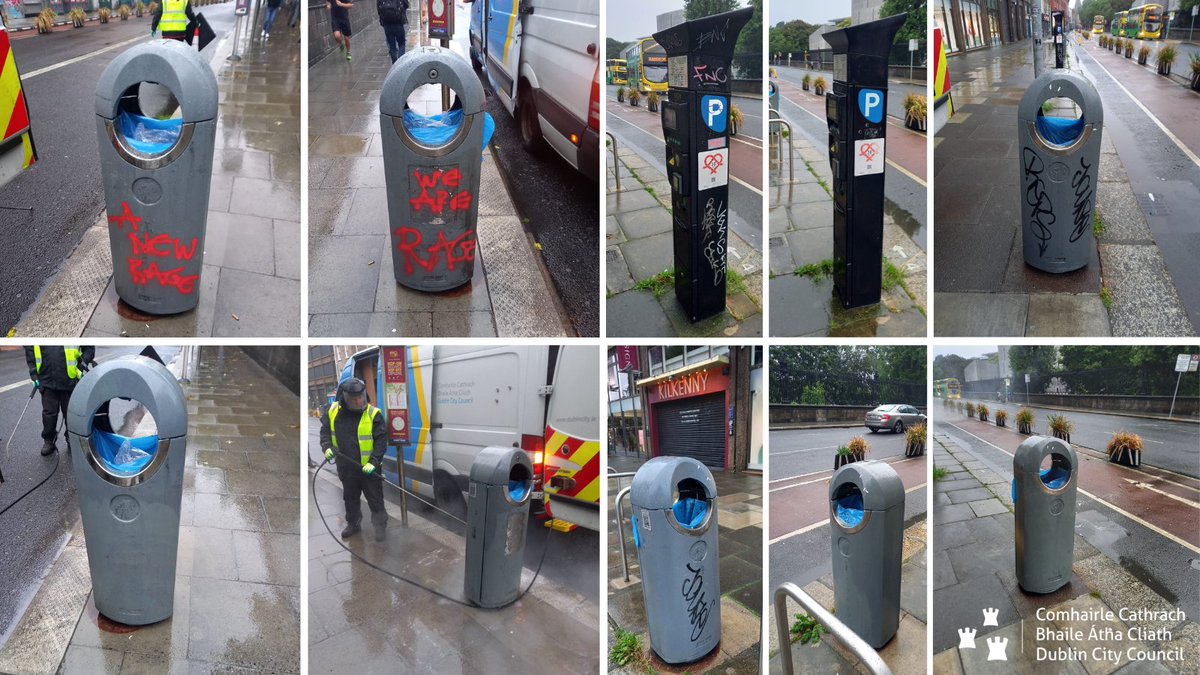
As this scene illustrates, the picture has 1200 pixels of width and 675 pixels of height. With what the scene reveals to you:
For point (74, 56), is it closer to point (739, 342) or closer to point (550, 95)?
point (550, 95)

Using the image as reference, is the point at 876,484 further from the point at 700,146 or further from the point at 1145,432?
the point at 1145,432

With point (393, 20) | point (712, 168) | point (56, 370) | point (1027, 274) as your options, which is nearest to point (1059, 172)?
point (1027, 274)

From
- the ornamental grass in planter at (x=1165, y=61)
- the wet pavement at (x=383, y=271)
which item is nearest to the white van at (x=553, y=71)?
the wet pavement at (x=383, y=271)

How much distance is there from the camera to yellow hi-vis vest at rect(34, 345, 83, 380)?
17.4ft

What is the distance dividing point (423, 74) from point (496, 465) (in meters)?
2.08

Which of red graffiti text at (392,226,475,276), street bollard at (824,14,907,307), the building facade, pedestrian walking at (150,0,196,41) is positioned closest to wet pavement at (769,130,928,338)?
street bollard at (824,14,907,307)

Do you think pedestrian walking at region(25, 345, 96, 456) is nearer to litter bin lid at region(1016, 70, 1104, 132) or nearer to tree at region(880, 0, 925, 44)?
litter bin lid at region(1016, 70, 1104, 132)

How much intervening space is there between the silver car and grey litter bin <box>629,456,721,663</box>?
2.06 m

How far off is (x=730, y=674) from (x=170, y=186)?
3.78 metres

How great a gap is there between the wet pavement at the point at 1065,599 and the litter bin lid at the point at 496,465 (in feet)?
7.54

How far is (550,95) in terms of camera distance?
243 inches

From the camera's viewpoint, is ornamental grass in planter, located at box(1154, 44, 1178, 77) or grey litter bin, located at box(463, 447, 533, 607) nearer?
grey litter bin, located at box(463, 447, 533, 607)

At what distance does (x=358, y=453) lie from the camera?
502 cm

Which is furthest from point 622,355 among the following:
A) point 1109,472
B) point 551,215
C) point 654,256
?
point 1109,472
